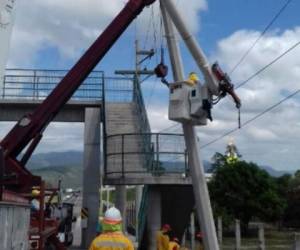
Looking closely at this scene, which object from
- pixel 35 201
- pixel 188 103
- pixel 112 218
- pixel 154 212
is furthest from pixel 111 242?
pixel 154 212

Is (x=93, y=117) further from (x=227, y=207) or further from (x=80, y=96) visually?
(x=227, y=207)

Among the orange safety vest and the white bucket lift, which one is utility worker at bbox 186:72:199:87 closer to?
the white bucket lift

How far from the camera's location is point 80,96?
98.5ft

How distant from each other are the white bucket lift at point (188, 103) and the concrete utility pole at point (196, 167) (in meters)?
0.53

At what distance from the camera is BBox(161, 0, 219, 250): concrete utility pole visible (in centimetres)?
1733

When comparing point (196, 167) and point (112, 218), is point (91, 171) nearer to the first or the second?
point (196, 167)

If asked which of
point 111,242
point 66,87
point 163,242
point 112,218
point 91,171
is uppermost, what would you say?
point 66,87

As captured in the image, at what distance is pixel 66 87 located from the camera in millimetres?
19125

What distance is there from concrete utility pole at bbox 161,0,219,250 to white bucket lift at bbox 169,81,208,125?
1.75 feet

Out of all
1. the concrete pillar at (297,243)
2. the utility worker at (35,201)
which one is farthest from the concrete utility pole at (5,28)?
the utility worker at (35,201)

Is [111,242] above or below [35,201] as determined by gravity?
below

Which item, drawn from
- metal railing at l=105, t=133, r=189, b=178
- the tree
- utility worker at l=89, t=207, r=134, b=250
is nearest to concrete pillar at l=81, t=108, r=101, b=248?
metal railing at l=105, t=133, r=189, b=178

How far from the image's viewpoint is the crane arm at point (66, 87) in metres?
18.5

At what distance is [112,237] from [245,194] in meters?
54.9
